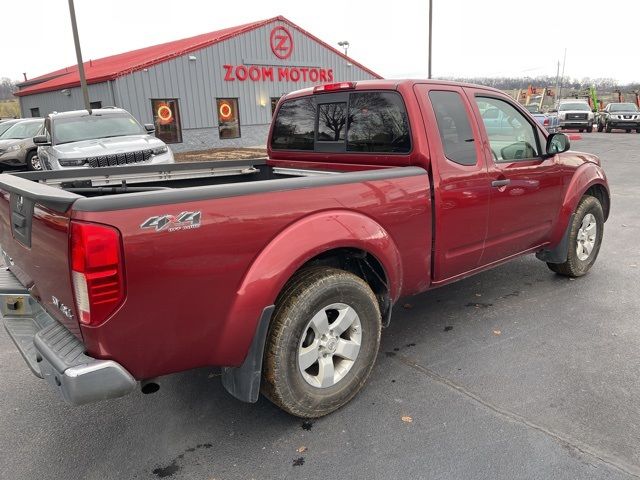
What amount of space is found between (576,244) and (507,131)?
1.49 m

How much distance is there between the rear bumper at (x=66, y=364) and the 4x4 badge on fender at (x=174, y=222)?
613mm

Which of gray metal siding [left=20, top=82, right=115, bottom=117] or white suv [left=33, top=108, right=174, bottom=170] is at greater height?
gray metal siding [left=20, top=82, right=115, bottom=117]

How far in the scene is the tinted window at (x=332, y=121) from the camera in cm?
391

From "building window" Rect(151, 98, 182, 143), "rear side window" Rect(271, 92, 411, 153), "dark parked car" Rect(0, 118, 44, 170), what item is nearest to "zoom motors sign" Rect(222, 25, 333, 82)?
"building window" Rect(151, 98, 182, 143)

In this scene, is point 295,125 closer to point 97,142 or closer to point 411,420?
point 411,420

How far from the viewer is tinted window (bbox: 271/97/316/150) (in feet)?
13.9

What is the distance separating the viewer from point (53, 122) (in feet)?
34.0

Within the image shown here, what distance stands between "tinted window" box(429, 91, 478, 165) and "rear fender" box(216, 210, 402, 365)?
40.3 inches

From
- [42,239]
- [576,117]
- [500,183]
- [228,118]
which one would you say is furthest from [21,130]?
[576,117]

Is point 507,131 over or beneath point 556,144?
over

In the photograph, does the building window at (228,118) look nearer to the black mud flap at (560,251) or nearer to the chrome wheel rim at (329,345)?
the black mud flap at (560,251)

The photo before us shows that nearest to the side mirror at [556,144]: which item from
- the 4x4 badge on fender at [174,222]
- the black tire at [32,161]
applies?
the 4x4 badge on fender at [174,222]

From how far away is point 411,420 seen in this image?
287 centimetres

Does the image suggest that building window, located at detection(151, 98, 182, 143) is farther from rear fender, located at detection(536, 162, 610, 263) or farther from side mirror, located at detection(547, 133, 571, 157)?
side mirror, located at detection(547, 133, 571, 157)
